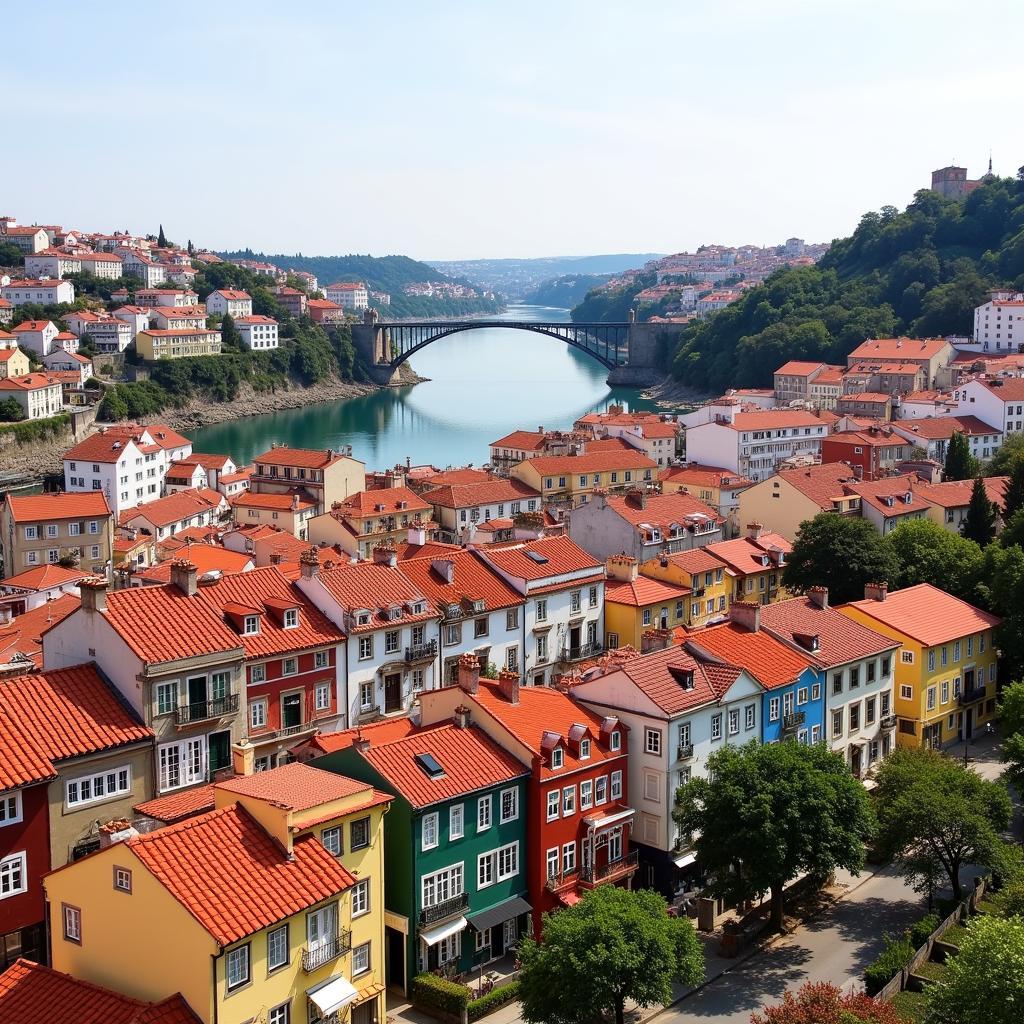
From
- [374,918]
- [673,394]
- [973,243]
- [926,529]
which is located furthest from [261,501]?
[973,243]

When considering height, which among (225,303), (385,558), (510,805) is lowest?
(510,805)

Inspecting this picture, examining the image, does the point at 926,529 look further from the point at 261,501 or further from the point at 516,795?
the point at 261,501

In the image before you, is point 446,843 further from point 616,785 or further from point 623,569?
point 623,569

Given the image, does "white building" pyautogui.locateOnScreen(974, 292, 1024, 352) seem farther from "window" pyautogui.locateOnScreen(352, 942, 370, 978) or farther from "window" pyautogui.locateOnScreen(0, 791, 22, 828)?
"window" pyautogui.locateOnScreen(0, 791, 22, 828)

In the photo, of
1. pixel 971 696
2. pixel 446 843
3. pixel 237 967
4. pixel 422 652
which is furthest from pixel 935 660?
pixel 237 967

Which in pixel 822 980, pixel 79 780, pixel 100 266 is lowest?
pixel 822 980
